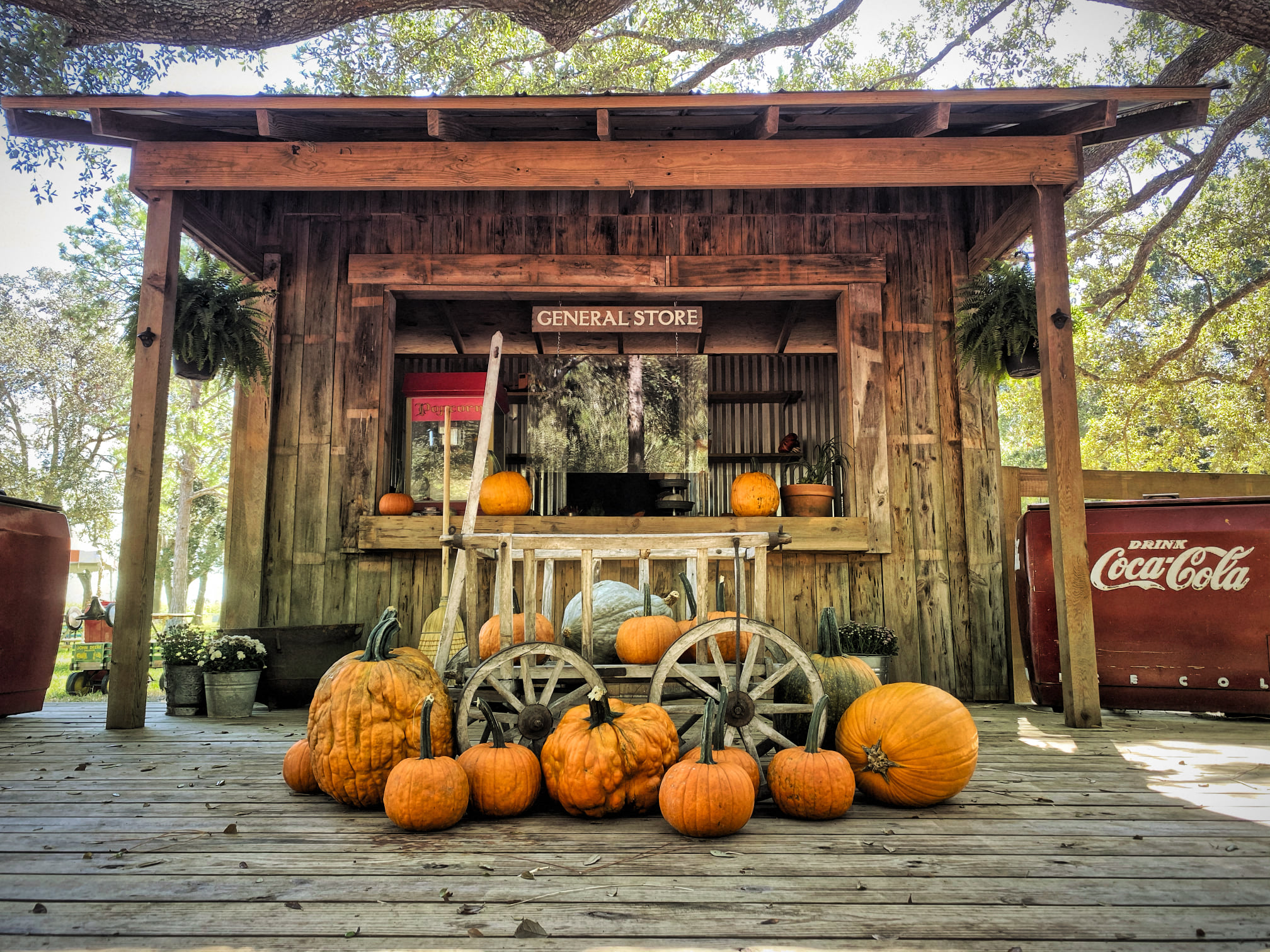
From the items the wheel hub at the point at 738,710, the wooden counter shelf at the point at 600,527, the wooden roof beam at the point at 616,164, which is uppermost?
the wooden roof beam at the point at 616,164

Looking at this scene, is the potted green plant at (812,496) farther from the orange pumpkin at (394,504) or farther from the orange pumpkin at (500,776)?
the orange pumpkin at (500,776)

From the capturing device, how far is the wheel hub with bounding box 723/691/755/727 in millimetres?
2988

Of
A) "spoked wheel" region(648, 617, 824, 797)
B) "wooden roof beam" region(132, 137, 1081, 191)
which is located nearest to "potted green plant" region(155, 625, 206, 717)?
"wooden roof beam" region(132, 137, 1081, 191)

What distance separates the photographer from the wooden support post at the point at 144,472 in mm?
4688

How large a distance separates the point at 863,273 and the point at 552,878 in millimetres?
5591

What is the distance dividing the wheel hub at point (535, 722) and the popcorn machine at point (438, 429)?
14.1 ft

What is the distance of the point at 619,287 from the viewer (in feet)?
21.7

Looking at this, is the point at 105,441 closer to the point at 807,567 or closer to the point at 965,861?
the point at 807,567

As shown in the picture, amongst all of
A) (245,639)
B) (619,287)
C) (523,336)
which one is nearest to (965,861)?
(245,639)

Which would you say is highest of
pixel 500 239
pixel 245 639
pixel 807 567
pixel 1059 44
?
pixel 1059 44

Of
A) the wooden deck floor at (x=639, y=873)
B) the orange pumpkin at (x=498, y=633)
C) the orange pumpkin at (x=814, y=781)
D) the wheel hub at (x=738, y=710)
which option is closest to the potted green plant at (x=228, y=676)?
the wooden deck floor at (x=639, y=873)

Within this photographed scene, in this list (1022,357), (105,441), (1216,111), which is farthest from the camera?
(105,441)

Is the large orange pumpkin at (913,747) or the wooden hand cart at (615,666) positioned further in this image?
the wooden hand cart at (615,666)

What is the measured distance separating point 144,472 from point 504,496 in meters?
2.21
